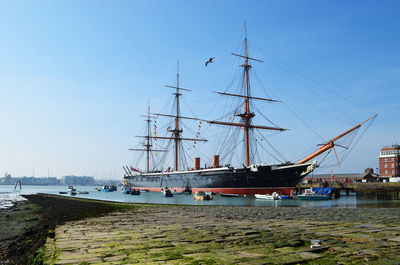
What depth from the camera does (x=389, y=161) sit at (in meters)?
102

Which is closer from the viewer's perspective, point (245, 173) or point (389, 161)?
point (245, 173)

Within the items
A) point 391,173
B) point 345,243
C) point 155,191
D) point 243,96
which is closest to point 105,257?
point 345,243

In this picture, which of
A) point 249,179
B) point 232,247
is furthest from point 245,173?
point 232,247

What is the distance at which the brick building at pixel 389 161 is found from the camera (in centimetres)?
10050

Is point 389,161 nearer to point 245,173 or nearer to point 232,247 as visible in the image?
point 245,173

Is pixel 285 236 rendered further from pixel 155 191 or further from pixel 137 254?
pixel 155 191

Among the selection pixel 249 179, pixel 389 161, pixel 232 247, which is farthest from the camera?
pixel 389 161

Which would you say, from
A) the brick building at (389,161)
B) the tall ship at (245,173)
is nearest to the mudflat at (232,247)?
the tall ship at (245,173)

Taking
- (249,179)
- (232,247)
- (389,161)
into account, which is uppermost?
(389,161)

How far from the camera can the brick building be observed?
100m

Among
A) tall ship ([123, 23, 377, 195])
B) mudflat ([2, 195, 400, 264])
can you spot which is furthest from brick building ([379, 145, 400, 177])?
mudflat ([2, 195, 400, 264])

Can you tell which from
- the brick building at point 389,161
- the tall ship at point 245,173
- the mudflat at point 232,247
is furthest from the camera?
the brick building at point 389,161

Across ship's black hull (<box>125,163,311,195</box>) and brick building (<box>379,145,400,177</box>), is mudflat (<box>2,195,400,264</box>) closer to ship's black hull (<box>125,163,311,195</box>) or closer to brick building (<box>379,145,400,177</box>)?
ship's black hull (<box>125,163,311,195</box>)

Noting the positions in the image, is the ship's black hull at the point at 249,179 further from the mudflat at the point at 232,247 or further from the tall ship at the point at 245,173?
the mudflat at the point at 232,247
